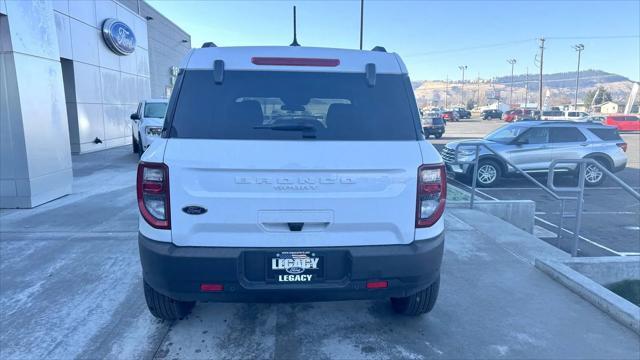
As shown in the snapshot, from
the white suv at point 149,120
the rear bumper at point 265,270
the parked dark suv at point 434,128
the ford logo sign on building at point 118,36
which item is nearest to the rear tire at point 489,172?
the white suv at point 149,120

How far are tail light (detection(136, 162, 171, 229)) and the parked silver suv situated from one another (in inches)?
385

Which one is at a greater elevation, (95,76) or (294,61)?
(95,76)

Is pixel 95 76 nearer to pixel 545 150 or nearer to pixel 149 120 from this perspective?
pixel 149 120

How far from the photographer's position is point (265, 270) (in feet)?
8.26

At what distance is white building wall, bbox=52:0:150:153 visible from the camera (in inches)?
550

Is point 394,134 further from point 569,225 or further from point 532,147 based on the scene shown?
point 532,147

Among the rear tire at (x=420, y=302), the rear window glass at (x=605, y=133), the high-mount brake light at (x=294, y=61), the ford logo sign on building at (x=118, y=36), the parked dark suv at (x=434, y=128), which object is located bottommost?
the rear tire at (x=420, y=302)

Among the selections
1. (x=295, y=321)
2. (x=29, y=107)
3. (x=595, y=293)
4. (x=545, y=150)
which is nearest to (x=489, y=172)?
(x=545, y=150)

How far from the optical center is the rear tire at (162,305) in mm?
3002

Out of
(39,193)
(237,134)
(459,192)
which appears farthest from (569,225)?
(39,193)

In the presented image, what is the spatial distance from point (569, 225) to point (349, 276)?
722cm

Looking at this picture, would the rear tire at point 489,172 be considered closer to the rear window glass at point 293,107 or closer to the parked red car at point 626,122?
the rear window glass at point 293,107

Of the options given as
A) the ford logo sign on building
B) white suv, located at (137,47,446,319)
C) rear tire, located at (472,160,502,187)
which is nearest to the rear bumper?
white suv, located at (137,47,446,319)

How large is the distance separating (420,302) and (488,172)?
358 inches
